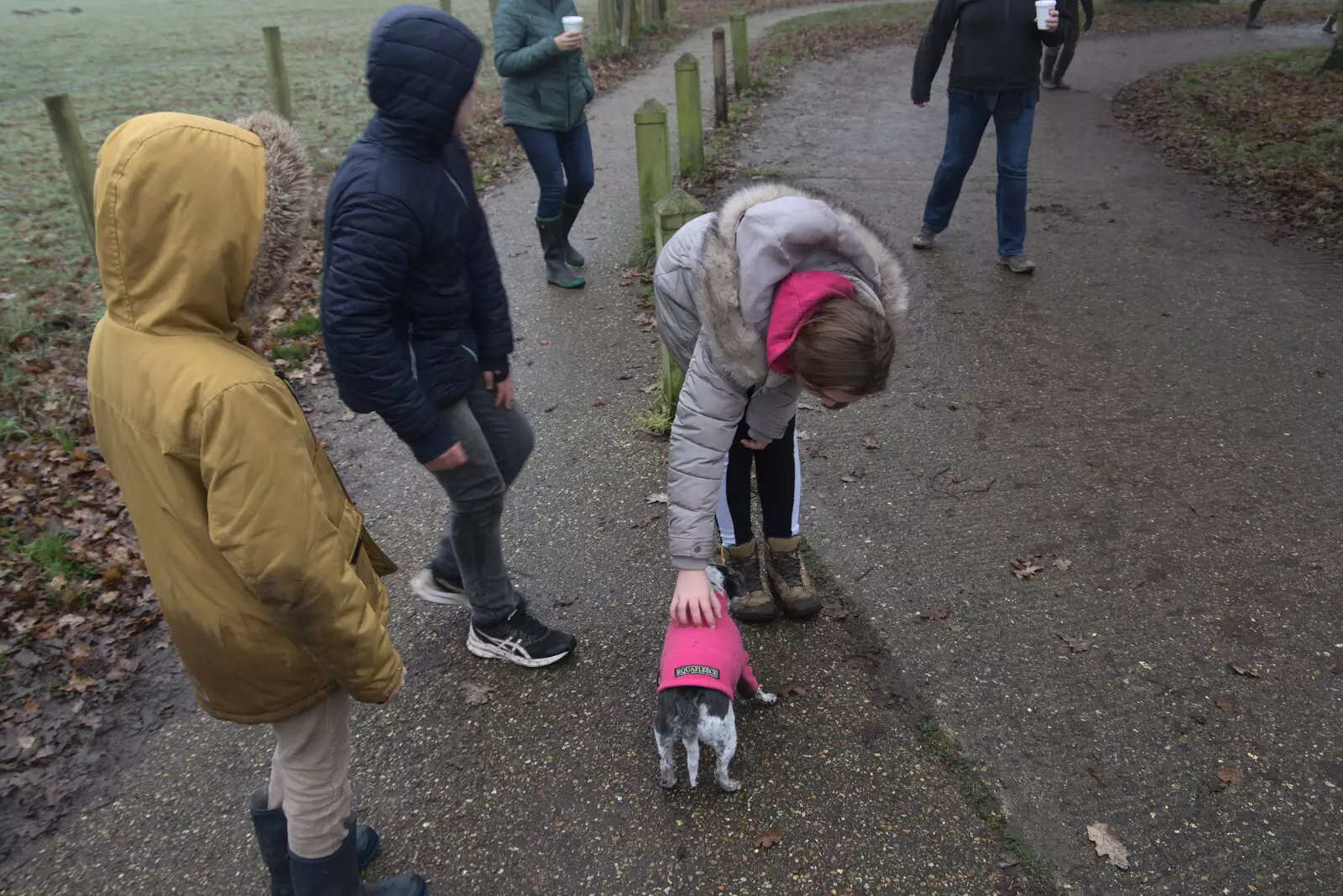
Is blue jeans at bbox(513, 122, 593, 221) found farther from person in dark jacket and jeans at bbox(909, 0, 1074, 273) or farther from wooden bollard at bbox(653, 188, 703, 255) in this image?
person in dark jacket and jeans at bbox(909, 0, 1074, 273)

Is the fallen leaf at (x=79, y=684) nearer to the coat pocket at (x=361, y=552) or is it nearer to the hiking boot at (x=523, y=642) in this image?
the hiking boot at (x=523, y=642)

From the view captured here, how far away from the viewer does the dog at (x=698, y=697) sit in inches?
102

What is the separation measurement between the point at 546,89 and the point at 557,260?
126 cm

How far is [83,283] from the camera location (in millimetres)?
6395

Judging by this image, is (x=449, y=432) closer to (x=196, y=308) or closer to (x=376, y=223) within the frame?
(x=376, y=223)

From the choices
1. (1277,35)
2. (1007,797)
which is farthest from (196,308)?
(1277,35)

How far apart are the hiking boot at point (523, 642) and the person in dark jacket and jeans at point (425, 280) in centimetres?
41

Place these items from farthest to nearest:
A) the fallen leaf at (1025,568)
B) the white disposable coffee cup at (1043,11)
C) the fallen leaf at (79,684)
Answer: the white disposable coffee cup at (1043,11) → the fallen leaf at (1025,568) → the fallen leaf at (79,684)

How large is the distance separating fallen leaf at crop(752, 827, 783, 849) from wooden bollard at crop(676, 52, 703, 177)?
6168 millimetres

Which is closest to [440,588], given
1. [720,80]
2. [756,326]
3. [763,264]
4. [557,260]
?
[756,326]

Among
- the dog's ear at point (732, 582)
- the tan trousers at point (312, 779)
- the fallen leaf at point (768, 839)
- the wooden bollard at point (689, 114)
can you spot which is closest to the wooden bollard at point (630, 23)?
the wooden bollard at point (689, 114)

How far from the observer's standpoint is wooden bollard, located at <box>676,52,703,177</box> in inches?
295

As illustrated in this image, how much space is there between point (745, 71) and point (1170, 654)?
10.9m

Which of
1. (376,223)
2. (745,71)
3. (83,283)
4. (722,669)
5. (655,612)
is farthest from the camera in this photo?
(745,71)
